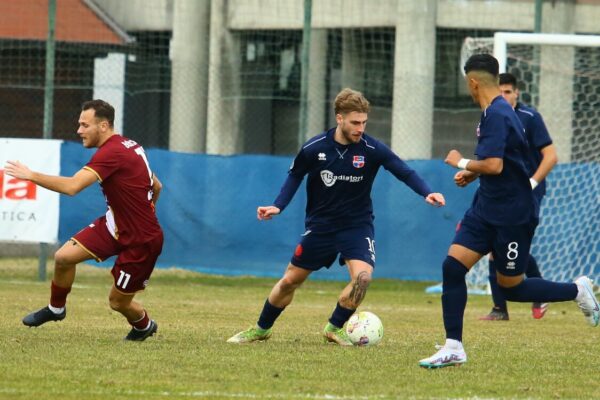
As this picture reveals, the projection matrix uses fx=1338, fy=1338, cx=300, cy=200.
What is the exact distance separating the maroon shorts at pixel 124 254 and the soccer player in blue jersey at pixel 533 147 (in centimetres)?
319

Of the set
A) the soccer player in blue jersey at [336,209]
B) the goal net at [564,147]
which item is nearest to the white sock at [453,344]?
the soccer player in blue jersey at [336,209]

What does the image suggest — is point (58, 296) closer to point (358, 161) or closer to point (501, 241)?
point (358, 161)

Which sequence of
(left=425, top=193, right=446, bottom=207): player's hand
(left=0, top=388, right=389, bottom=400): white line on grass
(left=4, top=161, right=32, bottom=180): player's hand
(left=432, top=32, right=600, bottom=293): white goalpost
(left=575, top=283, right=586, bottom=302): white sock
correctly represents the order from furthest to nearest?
(left=432, top=32, right=600, bottom=293): white goalpost < (left=425, top=193, right=446, bottom=207): player's hand < (left=575, top=283, right=586, bottom=302): white sock < (left=4, top=161, right=32, bottom=180): player's hand < (left=0, top=388, right=389, bottom=400): white line on grass

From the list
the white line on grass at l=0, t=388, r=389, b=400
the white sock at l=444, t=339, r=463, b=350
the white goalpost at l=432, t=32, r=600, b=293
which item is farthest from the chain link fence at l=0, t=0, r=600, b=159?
the white line on grass at l=0, t=388, r=389, b=400

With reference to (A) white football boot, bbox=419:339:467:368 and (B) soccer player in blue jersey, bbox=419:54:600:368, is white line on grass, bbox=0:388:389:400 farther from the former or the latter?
(B) soccer player in blue jersey, bbox=419:54:600:368

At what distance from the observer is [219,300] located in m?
14.8

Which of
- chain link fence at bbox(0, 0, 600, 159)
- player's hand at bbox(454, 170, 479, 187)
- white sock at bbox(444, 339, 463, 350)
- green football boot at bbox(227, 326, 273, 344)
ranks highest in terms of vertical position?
chain link fence at bbox(0, 0, 600, 159)

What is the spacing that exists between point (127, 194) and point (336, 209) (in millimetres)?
1552

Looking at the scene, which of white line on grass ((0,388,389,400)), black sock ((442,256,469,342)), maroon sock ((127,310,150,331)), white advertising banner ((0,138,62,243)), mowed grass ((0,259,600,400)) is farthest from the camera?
white advertising banner ((0,138,62,243))

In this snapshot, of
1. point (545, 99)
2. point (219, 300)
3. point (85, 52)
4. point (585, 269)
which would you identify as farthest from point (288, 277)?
point (85, 52)

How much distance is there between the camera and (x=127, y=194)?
378 inches

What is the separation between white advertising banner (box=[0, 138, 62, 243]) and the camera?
16141mm

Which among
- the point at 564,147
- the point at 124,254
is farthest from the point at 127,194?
the point at 564,147

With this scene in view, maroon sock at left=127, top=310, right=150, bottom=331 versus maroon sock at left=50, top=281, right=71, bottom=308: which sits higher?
maroon sock at left=50, top=281, right=71, bottom=308
